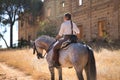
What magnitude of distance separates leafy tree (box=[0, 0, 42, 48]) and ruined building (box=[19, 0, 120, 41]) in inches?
215

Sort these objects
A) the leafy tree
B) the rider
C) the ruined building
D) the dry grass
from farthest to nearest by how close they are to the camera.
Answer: the leafy tree < the ruined building < the dry grass < the rider

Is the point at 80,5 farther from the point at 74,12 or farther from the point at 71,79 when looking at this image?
the point at 71,79

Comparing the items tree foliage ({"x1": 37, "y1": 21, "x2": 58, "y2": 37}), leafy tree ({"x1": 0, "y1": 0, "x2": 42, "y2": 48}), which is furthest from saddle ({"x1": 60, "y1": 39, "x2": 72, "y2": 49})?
leafy tree ({"x1": 0, "y1": 0, "x2": 42, "y2": 48})

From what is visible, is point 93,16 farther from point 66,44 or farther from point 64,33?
point 66,44

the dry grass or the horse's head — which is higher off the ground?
the horse's head

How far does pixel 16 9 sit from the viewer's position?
154ft

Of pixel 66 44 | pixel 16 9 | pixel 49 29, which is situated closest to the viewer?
pixel 66 44

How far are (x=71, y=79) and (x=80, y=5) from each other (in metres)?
24.2

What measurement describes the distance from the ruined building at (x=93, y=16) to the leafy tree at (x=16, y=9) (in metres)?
5.47

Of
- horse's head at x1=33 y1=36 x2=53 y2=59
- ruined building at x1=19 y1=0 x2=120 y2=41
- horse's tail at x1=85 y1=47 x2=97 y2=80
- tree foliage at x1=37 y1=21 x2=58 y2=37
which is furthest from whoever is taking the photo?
tree foliage at x1=37 y1=21 x2=58 y2=37

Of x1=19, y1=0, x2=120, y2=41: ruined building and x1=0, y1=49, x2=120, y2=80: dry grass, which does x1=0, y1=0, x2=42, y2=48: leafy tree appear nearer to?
x1=19, y1=0, x2=120, y2=41: ruined building

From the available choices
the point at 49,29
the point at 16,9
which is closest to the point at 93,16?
the point at 49,29

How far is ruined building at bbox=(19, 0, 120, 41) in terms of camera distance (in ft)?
95.1

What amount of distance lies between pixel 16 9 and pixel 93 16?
17777mm
